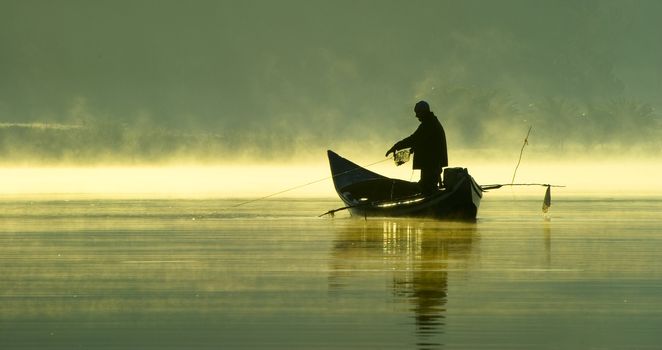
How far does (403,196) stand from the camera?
33.6m

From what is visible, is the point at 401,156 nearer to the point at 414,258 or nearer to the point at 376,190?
the point at 376,190

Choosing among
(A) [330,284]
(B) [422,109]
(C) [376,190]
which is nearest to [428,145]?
(B) [422,109]

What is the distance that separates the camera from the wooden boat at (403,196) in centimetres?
3030

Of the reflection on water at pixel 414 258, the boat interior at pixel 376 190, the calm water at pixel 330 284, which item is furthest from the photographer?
the boat interior at pixel 376 190

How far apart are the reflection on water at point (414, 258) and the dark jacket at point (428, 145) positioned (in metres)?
0.96

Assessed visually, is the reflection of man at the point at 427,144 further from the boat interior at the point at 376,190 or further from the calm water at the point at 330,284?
the boat interior at the point at 376,190

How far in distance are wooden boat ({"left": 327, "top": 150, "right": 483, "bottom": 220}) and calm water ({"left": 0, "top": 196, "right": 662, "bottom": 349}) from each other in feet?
1.33

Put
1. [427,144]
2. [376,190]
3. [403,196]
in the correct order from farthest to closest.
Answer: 1. [376,190]
2. [403,196]
3. [427,144]

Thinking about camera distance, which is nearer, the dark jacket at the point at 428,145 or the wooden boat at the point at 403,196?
the wooden boat at the point at 403,196

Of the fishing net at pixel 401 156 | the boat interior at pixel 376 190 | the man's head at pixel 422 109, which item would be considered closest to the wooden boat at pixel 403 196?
the boat interior at pixel 376 190

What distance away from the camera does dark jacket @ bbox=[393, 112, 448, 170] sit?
30.5 meters

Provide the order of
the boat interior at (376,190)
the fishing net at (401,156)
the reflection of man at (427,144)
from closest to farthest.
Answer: the reflection of man at (427,144) < the fishing net at (401,156) < the boat interior at (376,190)

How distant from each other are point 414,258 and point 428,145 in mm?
8853

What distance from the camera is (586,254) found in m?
22.5
